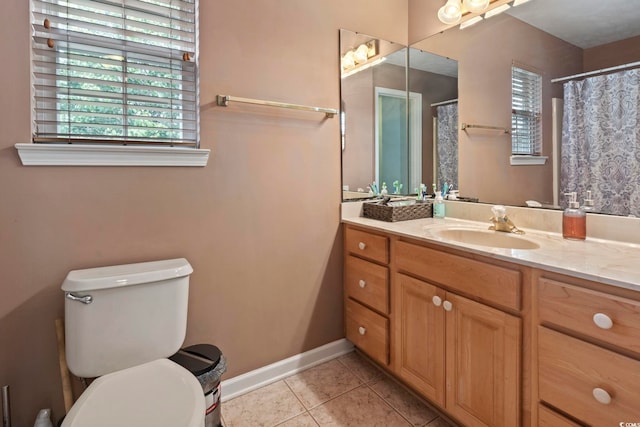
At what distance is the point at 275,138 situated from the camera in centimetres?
182

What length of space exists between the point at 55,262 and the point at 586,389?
6.24 ft

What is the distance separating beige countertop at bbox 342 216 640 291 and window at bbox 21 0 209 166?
3.84 feet

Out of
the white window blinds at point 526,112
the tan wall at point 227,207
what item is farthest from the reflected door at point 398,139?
the white window blinds at point 526,112

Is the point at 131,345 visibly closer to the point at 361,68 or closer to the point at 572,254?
the point at 572,254

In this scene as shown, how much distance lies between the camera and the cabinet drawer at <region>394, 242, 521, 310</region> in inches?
46.3

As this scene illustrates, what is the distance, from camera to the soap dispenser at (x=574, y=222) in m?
1.41

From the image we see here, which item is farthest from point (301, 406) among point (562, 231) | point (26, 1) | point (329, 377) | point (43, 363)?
point (26, 1)

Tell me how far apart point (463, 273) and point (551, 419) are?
0.52 metres

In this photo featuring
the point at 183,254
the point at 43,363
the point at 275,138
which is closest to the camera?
the point at 43,363

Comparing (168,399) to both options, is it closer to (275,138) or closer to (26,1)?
(275,138)

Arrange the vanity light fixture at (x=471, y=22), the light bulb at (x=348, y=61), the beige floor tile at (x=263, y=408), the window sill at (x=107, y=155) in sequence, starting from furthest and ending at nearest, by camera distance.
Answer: the light bulb at (x=348, y=61)
the vanity light fixture at (x=471, y=22)
the beige floor tile at (x=263, y=408)
the window sill at (x=107, y=155)

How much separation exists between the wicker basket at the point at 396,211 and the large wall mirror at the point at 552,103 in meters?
0.18

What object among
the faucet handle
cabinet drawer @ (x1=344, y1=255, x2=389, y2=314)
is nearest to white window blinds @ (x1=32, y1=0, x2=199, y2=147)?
cabinet drawer @ (x1=344, y1=255, x2=389, y2=314)

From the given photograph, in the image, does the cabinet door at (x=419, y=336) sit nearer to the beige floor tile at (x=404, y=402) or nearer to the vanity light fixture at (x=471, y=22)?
the beige floor tile at (x=404, y=402)
